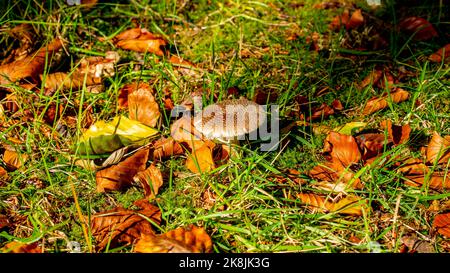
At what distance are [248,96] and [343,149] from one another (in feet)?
2.13

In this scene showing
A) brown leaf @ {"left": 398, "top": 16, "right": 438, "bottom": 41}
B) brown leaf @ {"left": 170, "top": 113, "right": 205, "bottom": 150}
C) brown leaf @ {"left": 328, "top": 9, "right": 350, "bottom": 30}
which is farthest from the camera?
brown leaf @ {"left": 328, "top": 9, "right": 350, "bottom": 30}

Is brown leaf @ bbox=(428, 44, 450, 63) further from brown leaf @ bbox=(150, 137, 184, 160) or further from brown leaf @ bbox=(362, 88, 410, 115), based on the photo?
brown leaf @ bbox=(150, 137, 184, 160)

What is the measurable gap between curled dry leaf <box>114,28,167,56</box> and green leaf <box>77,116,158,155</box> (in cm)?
63

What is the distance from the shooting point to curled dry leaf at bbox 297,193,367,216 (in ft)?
7.43

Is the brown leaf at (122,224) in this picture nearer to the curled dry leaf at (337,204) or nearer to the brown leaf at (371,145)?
the curled dry leaf at (337,204)

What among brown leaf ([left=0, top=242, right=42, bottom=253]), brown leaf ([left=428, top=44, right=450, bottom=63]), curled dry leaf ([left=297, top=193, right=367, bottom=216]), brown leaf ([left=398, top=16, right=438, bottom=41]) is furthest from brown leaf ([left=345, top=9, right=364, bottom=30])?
brown leaf ([left=0, top=242, right=42, bottom=253])

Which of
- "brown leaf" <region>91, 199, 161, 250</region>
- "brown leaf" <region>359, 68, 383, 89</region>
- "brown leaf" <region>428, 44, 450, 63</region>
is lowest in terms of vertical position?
"brown leaf" <region>91, 199, 161, 250</region>

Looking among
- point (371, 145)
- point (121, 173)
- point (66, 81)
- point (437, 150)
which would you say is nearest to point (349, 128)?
point (371, 145)

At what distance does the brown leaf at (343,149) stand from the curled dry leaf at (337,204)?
23 centimetres

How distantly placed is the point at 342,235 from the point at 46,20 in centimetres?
212

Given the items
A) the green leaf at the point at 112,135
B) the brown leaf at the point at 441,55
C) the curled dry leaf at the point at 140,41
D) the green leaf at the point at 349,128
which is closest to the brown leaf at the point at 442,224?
the green leaf at the point at 349,128

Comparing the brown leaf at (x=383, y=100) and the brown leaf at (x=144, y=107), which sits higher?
the brown leaf at (x=383, y=100)

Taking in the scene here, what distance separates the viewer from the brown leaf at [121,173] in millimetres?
2416
